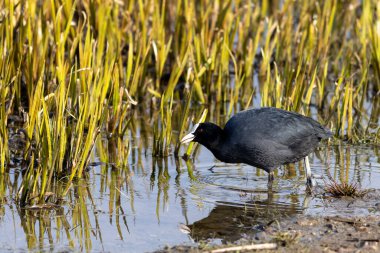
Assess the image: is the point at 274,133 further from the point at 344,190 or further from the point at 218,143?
the point at 344,190

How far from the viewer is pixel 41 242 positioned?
4.76 metres

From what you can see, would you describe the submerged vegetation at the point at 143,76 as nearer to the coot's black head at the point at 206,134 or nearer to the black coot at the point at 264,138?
the coot's black head at the point at 206,134

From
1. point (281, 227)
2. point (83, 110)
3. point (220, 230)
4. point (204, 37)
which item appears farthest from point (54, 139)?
point (204, 37)

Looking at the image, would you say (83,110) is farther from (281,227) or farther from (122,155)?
(281,227)

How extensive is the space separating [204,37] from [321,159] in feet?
7.06

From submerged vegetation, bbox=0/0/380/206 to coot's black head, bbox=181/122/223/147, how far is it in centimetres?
36

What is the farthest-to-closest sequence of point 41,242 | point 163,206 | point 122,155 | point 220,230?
point 122,155, point 163,206, point 220,230, point 41,242

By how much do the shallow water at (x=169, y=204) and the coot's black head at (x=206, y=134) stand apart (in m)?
0.32

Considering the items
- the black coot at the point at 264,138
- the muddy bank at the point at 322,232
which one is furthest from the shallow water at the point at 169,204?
the black coot at the point at 264,138

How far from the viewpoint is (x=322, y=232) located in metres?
4.89

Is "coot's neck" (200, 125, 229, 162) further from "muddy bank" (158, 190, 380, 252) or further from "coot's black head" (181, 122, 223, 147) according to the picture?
"muddy bank" (158, 190, 380, 252)

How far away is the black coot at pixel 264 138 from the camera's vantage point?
601 cm

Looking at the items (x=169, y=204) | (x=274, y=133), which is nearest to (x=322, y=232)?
(x=169, y=204)

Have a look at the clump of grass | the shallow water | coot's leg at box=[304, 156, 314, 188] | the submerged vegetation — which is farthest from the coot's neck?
the clump of grass
